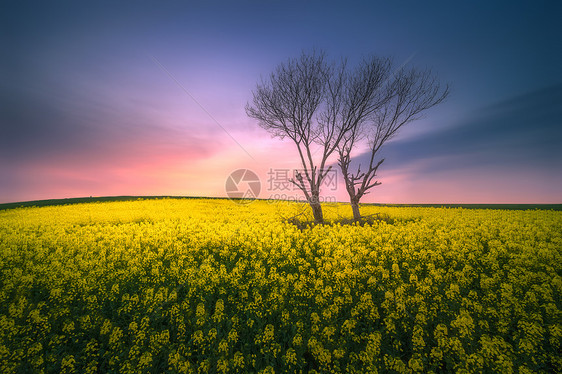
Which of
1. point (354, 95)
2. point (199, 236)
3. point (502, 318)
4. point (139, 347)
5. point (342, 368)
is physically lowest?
point (342, 368)

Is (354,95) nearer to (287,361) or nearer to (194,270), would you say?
(194,270)

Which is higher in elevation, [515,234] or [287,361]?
[515,234]

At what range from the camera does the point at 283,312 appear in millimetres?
5270

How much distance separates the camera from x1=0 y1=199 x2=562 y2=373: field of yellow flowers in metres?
4.14

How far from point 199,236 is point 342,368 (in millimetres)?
9531

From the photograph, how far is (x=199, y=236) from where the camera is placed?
11.9 metres

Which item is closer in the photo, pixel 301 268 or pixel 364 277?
pixel 364 277

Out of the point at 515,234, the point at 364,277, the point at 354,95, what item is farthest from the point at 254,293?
the point at 354,95

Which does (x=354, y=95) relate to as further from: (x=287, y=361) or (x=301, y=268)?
(x=287, y=361)

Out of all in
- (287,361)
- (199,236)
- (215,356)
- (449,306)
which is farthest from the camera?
(199,236)

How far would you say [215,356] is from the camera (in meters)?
4.34

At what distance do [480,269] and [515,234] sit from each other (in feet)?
20.4

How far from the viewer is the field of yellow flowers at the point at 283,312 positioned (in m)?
4.14

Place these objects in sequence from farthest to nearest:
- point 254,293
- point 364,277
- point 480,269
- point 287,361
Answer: point 480,269 < point 364,277 < point 254,293 < point 287,361
